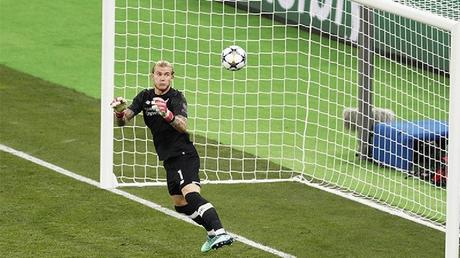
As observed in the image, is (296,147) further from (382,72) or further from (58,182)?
(58,182)

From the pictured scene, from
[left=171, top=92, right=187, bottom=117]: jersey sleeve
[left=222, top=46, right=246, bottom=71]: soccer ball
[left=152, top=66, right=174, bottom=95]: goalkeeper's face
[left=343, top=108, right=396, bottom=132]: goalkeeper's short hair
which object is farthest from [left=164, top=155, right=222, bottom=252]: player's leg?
[left=343, top=108, right=396, bottom=132]: goalkeeper's short hair

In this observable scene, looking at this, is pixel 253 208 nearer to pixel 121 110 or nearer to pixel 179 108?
pixel 179 108

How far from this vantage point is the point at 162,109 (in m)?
12.1

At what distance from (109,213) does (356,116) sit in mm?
3689

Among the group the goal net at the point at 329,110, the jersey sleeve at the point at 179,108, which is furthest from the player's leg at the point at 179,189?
the goal net at the point at 329,110

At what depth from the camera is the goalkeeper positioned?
12.5 m

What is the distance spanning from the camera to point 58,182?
15.2 m

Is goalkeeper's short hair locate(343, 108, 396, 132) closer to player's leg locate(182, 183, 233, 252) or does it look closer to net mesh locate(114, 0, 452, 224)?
net mesh locate(114, 0, 452, 224)

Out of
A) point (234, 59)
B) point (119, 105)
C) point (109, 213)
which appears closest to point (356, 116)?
point (234, 59)

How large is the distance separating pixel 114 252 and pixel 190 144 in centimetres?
125

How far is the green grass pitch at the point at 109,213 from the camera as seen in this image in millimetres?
13141

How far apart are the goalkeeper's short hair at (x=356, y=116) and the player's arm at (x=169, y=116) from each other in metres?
3.77

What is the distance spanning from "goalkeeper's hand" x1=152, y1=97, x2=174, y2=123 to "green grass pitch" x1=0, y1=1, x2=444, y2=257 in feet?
4.68

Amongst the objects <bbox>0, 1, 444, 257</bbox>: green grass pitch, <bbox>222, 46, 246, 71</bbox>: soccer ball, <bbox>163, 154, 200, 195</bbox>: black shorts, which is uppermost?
<bbox>222, 46, 246, 71</bbox>: soccer ball
